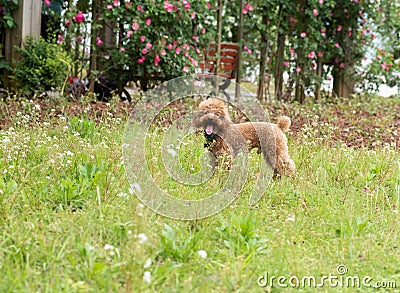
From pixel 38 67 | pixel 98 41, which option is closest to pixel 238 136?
pixel 38 67

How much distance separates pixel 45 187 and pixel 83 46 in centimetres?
415

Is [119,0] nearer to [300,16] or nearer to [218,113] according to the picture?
[300,16]

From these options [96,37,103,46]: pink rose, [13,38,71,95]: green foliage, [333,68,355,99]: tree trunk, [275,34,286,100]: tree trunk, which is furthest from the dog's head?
[333,68,355,99]: tree trunk

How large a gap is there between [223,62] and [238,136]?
4.77m

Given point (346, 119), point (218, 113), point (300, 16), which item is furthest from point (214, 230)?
point (300, 16)

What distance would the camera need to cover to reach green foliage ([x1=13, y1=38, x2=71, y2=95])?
19.8ft

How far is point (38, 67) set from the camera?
6.07m

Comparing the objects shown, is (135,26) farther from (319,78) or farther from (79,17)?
(319,78)

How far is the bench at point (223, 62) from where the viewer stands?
7.73 m

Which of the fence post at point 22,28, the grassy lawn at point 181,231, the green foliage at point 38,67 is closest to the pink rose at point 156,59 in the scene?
the green foliage at point 38,67

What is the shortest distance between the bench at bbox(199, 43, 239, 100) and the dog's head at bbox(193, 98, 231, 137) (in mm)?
4163

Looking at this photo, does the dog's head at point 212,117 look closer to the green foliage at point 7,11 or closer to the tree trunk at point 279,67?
the green foliage at point 7,11

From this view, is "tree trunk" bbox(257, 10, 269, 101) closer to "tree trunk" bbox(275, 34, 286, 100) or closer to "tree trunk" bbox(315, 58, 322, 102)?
"tree trunk" bbox(275, 34, 286, 100)

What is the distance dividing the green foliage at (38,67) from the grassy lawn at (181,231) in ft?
7.46
